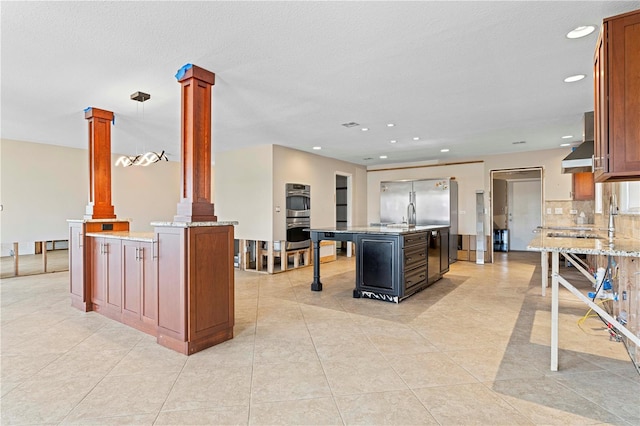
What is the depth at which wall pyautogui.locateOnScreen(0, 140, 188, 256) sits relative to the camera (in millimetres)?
5965

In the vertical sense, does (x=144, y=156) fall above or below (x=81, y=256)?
above

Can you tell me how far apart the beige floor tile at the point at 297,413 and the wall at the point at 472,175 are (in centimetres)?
640

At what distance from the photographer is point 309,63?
2.82 metres

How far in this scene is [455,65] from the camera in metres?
2.86

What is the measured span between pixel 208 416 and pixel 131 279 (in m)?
1.92

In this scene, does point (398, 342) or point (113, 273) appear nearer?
point (398, 342)

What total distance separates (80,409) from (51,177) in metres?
6.20

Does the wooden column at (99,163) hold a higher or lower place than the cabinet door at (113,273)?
higher

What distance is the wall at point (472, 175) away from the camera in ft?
21.6

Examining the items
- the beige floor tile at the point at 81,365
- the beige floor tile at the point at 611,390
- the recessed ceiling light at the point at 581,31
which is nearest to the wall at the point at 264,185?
the beige floor tile at the point at 81,365

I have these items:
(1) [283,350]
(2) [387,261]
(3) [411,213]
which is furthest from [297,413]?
(3) [411,213]

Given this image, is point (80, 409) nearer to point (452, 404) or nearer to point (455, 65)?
point (452, 404)

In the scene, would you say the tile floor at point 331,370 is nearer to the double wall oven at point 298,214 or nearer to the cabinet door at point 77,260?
the cabinet door at point 77,260

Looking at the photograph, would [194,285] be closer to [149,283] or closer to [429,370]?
[149,283]
